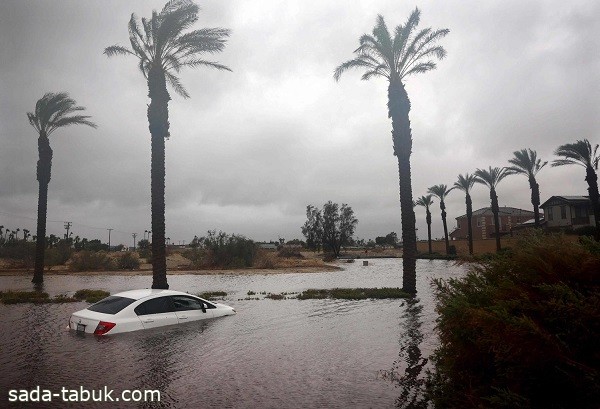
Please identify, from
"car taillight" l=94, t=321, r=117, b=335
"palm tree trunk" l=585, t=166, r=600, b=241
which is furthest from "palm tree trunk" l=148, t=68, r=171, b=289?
"palm tree trunk" l=585, t=166, r=600, b=241

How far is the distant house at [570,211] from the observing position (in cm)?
5632

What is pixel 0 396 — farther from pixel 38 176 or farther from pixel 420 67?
pixel 38 176

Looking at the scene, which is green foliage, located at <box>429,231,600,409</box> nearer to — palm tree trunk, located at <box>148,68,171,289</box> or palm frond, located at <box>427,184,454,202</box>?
palm tree trunk, located at <box>148,68,171,289</box>

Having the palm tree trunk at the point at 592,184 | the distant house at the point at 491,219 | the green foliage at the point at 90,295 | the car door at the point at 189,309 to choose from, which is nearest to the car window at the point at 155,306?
the car door at the point at 189,309

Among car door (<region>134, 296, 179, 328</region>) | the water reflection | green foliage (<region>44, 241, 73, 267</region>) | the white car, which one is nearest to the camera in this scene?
the water reflection

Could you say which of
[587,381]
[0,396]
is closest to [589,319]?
[587,381]

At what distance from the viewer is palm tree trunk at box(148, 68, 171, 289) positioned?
20.2 m

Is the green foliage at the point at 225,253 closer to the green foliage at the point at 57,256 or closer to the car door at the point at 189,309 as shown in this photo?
the green foliage at the point at 57,256

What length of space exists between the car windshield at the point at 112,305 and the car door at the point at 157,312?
1.16 ft

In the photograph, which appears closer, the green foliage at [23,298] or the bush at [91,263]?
the green foliage at [23,298]

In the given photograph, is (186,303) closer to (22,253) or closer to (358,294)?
(358,294)

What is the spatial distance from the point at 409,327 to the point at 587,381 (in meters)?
10.0

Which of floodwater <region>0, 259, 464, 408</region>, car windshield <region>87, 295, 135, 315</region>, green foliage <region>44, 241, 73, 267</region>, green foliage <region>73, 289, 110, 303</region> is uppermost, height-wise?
green foliage <region>44, 241, 73, 267</region>

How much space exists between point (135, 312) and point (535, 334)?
32.6 feet
